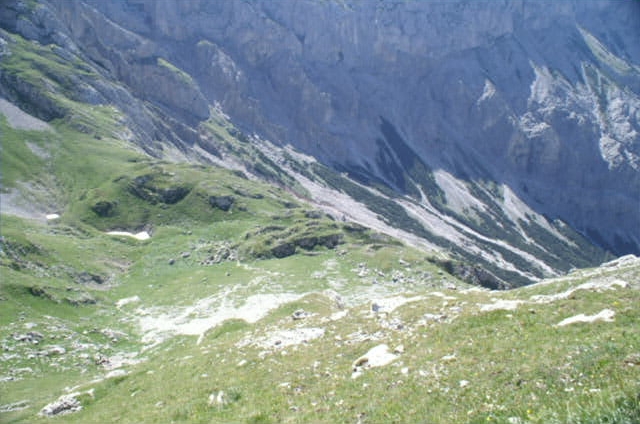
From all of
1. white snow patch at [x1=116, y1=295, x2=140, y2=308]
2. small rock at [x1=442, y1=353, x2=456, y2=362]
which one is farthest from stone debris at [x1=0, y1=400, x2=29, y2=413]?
white snow patch at [x1=116, y1=295, x2=140, y2=308]

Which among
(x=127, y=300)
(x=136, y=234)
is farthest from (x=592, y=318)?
(x=136, y=234)

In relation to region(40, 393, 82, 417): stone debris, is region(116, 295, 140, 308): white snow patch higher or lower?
lower

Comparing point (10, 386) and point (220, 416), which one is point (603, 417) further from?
point (10, 386)

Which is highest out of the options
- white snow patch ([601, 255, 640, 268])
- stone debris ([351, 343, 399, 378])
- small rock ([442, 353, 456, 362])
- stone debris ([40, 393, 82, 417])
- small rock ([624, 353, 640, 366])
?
small rock ([624, 353, 640, 366])

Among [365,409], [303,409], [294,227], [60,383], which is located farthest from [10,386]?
[294,227]

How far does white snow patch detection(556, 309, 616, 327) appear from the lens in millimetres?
17728

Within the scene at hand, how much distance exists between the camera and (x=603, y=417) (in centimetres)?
870

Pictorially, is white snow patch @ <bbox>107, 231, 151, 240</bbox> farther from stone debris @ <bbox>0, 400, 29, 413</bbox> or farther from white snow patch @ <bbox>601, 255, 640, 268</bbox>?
white snow patch @ <bbox>601, 255, 640, 268</bbox>

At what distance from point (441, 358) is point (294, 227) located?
3948 inches

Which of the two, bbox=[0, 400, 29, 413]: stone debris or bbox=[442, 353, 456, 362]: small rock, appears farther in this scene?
bbox=[0, 400, 29, 413]: stone debris

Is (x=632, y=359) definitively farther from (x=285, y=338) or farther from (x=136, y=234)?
(x=136, y=234)

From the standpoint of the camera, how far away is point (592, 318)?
1805 cm

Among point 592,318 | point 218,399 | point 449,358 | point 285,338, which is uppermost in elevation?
point 592,318

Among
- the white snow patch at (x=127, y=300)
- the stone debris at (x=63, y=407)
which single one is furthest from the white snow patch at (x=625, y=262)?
the white snow patch at (x=127, y=300)
